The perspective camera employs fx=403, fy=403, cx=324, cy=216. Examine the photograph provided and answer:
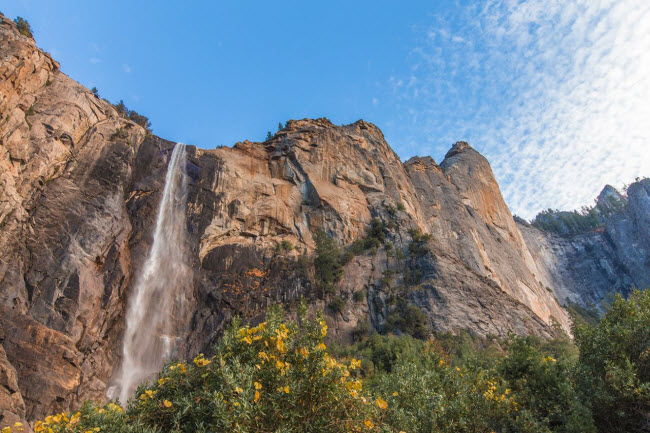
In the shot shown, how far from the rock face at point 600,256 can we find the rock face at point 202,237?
23.3 metres

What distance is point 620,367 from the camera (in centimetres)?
927

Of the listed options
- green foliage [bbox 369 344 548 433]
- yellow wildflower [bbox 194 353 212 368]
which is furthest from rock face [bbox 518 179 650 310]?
yellow wildflower [bbox 194 353 212 368]

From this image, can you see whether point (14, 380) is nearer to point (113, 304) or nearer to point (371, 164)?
point (113, 304)

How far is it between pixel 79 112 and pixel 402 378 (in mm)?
33844

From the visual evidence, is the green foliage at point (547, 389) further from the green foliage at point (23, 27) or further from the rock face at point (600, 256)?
the rock face at point (600, 256)

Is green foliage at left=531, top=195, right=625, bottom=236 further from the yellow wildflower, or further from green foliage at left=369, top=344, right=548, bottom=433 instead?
the yellow wildflower

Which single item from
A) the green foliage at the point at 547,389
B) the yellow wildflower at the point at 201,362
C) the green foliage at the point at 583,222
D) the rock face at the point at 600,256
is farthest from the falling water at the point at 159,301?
the green foliage at the point at 583,222

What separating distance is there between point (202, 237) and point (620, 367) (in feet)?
98.5

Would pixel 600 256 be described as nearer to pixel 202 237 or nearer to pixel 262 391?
pixel 202 237

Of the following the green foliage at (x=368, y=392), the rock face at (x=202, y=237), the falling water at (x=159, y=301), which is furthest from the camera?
the falling water at (x=159, y=301)

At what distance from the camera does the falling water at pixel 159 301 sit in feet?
84.1

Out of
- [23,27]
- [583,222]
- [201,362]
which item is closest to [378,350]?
[201,362]

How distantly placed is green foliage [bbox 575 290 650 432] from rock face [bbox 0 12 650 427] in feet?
59.1

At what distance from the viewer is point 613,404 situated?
881 centimetres
